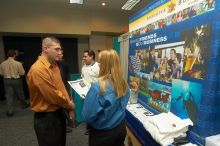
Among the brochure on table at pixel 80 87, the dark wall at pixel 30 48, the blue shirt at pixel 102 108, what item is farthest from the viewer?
the dark wall at pixel 30 48

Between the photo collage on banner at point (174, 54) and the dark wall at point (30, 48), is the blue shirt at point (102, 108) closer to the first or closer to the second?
the photo collage on banner at point (174, 54)

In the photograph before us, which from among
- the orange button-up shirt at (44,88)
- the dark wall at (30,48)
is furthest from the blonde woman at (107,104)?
the dark wall at (30,48)

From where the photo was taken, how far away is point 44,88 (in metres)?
1.59

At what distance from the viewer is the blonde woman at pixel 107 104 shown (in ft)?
4.52

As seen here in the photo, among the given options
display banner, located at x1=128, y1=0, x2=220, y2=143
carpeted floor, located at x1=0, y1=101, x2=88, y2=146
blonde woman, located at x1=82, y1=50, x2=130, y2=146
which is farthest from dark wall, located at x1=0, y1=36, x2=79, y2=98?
blonde woman, located at x1=82, y1=50, x2=130, y2=146

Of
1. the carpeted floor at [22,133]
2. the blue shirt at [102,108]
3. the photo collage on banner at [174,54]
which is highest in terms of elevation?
the photo collage on banner at [174,54]

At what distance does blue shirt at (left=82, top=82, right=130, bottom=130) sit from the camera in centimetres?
137

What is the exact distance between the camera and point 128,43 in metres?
2.81

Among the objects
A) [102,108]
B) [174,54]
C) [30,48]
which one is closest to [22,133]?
[102,108]

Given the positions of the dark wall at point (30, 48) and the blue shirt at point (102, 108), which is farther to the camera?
the dark wall at point (30, 48)

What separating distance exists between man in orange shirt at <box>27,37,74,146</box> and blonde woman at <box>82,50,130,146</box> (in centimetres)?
41

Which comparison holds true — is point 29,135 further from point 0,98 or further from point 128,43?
point 0,98

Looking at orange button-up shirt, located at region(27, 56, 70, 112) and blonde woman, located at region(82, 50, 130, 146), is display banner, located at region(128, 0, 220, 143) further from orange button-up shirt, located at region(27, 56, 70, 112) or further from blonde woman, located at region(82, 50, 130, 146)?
orange button-up shirt, located at region(27, 56, 70, 112)

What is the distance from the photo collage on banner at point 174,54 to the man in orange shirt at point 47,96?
96 centimetres
